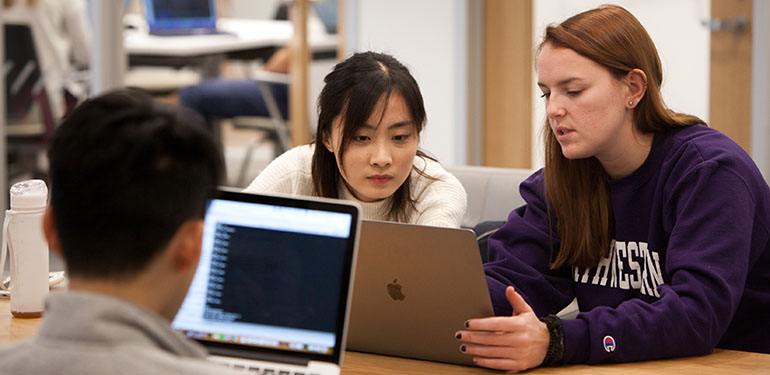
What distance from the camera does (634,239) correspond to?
59.5 inches

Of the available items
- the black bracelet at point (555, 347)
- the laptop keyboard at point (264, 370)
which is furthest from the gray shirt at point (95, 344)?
the black bracelet at point (555, 347)

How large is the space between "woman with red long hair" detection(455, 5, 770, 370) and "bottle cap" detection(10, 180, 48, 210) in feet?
2.52

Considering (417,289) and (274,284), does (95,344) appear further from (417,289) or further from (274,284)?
(417,289)

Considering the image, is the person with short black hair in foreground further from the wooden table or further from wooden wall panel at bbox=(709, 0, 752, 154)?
wooden wall panel at bbox=(709, 0, 752, 154)

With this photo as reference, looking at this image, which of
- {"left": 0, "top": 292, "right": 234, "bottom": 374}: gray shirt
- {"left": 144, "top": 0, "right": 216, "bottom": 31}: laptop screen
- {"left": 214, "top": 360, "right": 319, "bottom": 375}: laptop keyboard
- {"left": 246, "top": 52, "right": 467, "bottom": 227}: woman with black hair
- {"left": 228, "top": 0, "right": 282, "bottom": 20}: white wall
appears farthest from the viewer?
{"left": 228, "top": 0, "right": 282, "bottom": 20}: white wall

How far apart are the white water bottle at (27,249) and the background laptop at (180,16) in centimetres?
283

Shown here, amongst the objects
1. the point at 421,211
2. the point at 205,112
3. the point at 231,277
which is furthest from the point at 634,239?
the point at 205,112

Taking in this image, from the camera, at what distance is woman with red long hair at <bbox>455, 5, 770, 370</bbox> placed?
127 centimetres

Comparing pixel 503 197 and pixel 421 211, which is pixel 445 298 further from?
pixel 503 197

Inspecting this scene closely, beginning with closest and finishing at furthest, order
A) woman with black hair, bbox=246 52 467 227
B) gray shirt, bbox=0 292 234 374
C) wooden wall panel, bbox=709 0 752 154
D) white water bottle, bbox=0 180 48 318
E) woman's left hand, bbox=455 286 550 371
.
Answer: gray shirt, bbox=0 292 234 374, woman's left hand, bbox=455 286 550 371, white water bottle, bbox=0 180 48 318, woman with black hair, bbox=246 52 467 227, wooden wall panel, bbox=709 0 752 154

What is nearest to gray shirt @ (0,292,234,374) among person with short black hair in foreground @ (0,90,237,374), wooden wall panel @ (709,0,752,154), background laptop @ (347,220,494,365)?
person with short black hair in foreground @ (0,90,237,374)

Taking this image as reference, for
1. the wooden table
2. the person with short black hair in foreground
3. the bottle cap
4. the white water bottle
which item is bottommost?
the wooden table

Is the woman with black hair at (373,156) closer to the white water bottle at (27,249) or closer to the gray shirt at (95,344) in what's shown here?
the white water bottle at (27,249)

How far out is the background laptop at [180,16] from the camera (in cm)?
417
